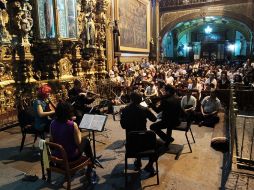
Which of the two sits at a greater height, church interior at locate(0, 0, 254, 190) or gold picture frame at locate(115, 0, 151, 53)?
gold picture frame at locate(115, 0, 151, 53)

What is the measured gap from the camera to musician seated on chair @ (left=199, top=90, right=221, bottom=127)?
6586mm

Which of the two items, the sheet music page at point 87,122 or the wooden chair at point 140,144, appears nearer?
the wooden chair at point 140,144

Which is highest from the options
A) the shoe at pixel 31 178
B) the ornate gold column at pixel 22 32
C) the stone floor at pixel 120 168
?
the ornate gold column at pixel 22 32

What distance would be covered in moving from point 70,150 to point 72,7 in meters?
7.66

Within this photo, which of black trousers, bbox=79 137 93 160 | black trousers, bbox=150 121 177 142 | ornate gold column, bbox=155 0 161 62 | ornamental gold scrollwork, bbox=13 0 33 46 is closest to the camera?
black trousers, bbox=79 137 93 160

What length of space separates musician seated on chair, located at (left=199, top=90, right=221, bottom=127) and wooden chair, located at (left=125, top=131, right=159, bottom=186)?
357 centimetres

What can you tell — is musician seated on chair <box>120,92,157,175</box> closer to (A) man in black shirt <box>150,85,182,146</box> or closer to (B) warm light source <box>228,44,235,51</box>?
(A) man in black shirt <box>150,85,182,146</box>

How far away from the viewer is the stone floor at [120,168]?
3590 mm

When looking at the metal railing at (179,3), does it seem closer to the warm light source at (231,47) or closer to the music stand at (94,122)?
the warm light source at (231,47)

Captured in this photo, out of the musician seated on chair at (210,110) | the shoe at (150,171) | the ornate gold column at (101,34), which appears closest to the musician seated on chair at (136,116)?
the shoe at (150,171)

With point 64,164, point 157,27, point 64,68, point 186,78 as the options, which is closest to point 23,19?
point 64,68

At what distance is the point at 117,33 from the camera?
13547mm

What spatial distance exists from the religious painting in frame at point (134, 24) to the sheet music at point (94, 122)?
11.1m

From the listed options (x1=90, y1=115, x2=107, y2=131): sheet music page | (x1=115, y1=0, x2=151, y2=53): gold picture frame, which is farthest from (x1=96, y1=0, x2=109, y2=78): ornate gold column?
(x1=90, y1=115, x2=107, y2=131): sheet music page
